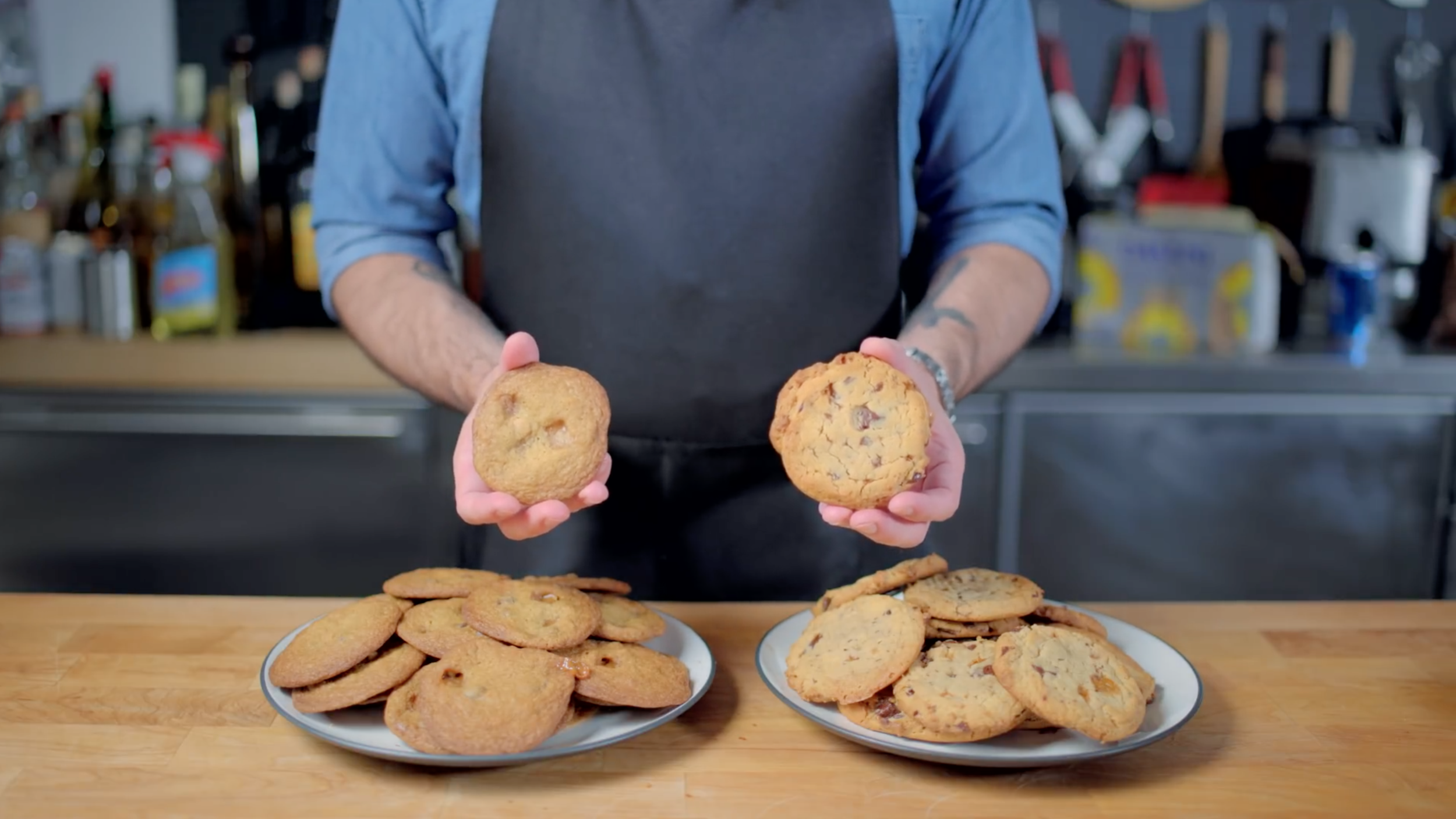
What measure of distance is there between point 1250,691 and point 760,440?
596mm

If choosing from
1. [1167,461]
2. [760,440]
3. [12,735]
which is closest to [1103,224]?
[1167,461]

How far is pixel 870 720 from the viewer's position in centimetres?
86

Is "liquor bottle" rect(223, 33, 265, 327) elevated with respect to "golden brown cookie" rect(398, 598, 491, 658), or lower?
elevated

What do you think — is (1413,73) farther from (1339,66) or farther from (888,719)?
(888,719)

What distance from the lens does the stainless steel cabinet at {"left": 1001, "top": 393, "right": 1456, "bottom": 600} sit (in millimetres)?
2322

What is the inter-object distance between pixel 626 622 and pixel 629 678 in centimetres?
9

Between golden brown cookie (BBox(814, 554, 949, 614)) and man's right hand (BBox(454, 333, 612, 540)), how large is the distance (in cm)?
20

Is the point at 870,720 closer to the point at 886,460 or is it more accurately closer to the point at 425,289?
the point at 886,460

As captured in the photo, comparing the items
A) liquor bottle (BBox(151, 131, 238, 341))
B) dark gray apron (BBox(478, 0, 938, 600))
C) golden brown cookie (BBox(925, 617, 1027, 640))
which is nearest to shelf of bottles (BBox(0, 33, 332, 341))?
liquor bottle (BBox(151, 131, 238, 341))

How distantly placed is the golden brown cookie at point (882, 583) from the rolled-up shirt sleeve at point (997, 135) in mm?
545

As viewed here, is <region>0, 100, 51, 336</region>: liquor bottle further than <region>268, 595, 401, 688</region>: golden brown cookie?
Yes

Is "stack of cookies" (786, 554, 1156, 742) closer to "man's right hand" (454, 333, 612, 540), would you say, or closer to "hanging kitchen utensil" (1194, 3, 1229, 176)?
"man's right hand" (454, 333, 612, 540)

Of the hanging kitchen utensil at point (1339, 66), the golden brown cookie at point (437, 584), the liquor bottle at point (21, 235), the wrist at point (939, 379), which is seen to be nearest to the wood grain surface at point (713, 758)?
the golden brown cookie at point (437, 584)

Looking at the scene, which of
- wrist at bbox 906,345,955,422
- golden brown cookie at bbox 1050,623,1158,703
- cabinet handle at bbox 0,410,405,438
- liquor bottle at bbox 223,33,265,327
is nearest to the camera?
golden brown cookie at bbox 1050,623,1158,703
